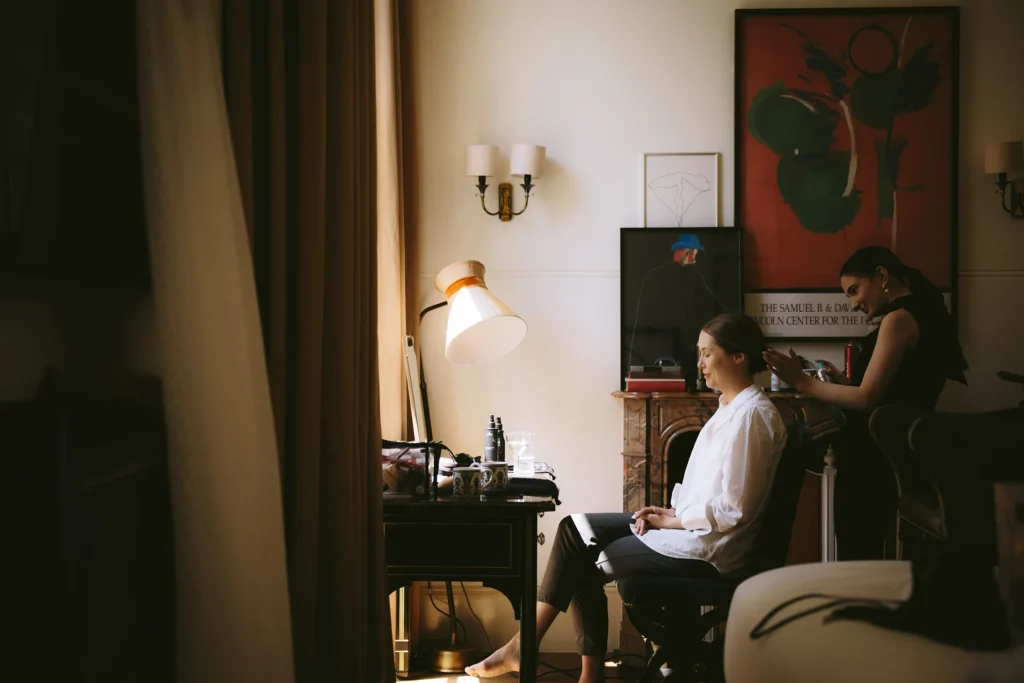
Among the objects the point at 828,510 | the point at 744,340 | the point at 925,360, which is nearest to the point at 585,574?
the point at 744,340

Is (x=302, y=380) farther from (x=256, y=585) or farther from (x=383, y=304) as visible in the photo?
(x=383, y=304)

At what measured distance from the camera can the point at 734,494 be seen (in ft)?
7.58

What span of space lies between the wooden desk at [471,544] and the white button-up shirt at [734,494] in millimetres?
439

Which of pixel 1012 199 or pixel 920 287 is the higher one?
pixel 1012 199

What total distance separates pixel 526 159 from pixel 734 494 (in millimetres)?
1958

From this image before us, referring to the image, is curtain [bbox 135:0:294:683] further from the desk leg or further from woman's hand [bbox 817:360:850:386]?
woman's hand [bbox 817:360:850:386]

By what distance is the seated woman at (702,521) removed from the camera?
7.64 feet

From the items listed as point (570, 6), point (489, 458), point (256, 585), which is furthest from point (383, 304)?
point (256, 585)

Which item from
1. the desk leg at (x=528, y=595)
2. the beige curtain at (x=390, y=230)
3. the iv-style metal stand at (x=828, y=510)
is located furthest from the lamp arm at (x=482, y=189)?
the desk leg at (x=528, y=595)

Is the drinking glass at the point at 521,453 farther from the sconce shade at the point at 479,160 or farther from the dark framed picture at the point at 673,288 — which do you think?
the sconce shade at the point at 479,160

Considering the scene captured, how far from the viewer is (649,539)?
2.51m

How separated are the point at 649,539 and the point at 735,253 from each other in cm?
175

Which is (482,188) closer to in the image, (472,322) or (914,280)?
Result: (472,322)

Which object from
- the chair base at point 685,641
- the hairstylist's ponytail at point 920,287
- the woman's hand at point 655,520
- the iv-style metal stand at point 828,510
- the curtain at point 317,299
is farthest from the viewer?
the iv-style metal stand at point 828,510
